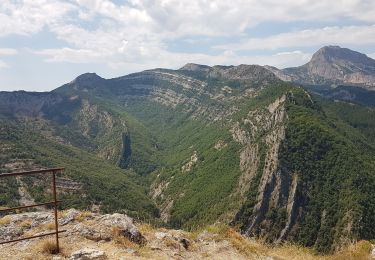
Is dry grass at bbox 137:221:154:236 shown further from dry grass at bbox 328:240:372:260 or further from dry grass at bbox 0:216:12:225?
dry grass at bbox 328:240:372:260

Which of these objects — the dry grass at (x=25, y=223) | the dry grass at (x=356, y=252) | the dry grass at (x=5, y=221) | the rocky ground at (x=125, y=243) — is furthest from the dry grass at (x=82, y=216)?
the dry grass at (x=356, y=252)

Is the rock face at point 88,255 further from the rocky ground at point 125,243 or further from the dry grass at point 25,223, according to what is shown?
the dry grass at point 25,223

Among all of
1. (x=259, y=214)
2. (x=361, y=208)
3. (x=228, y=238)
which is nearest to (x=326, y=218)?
(x=361, y=208)

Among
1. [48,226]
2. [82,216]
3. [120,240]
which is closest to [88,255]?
[120,240]

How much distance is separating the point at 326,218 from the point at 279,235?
26.2 metres

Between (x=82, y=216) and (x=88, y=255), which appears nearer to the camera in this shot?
(x=88, y=255)

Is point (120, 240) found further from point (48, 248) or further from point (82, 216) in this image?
point (82, 216)

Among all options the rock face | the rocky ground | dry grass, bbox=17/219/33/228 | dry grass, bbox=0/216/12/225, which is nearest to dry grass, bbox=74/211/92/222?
the rocky ground

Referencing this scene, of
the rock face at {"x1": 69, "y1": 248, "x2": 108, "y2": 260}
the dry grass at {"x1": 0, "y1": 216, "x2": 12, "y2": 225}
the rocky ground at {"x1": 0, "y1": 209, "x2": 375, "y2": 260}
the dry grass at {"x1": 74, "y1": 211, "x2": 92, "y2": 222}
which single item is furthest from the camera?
the dry grass at {"x1": 74, "y1": 211, "x2": 92, "y2": 222}

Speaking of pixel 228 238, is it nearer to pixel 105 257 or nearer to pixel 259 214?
pixel 105 257

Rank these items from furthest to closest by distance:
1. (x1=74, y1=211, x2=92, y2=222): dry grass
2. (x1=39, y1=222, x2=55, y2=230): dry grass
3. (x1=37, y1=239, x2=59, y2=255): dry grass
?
(x1=74, y1=211, x2=92, y2=222): dry grass < (x1=39, y1=222, x2=55, y2=230): dry grass < (x1=37, y1=239, x2=59, y2=255): dry grass

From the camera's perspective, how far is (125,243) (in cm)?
2012

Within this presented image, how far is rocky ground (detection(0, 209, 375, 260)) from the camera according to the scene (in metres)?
18.6

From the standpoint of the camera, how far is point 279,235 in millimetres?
192000
